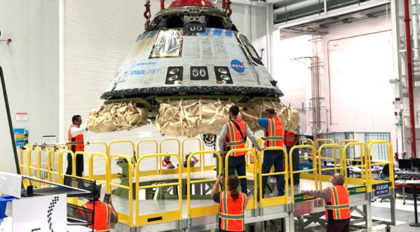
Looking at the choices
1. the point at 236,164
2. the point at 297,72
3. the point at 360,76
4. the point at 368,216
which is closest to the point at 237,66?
the point at 236,164

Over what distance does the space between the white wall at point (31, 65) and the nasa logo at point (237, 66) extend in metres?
8.68

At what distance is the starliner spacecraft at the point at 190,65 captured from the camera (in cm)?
814

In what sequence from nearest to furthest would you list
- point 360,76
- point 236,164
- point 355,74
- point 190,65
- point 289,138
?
point 236,164 < point 190,65 < point 289,138 < point 360,76 < point 355,74

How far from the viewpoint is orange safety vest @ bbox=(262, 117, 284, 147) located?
825 centimetres

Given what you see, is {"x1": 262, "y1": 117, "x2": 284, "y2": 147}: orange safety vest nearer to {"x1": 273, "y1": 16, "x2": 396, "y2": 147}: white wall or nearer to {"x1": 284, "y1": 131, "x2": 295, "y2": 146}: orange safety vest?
{"x1": 284, "y1": 131, "x2": 295, "y2": 146}: orange safety vest

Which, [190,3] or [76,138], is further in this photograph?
[76,138]

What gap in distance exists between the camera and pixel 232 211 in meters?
6.98

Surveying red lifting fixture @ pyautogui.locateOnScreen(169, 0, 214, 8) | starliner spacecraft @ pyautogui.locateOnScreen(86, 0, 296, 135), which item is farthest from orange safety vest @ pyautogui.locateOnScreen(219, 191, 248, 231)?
red lifting fixture @ pyautogui.locateOnScreen(169, 0, 214, 8)

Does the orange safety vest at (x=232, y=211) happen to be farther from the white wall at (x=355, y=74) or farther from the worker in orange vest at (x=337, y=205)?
the white wall at (x=355, y=74)

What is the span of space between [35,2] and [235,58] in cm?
942

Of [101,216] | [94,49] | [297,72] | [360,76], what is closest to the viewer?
[101,216]

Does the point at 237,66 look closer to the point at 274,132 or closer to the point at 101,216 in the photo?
the point at 274,132

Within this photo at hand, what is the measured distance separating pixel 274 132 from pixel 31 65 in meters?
9.95

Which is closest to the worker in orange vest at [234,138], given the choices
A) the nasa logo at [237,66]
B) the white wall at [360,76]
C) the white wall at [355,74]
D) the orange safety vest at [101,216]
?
the nasa logo at [237,66]
